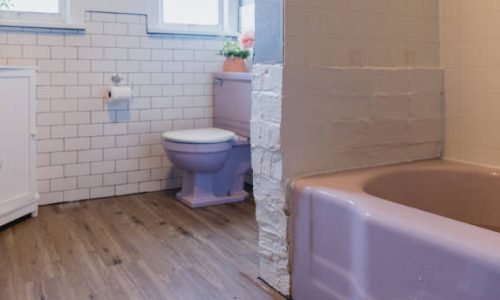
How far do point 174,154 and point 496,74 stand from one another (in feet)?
6.68

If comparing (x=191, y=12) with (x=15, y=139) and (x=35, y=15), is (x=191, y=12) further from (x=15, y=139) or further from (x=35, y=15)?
(x=15, y=139)

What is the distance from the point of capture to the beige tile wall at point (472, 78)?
2166mm

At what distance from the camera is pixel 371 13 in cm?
218

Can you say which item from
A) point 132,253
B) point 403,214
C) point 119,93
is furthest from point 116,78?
point 403,214

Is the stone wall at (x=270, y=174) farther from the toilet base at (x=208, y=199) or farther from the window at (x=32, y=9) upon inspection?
the window at (x=32, y=9)

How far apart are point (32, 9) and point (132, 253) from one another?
1906 millimetres

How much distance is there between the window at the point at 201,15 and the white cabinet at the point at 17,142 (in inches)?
49.9

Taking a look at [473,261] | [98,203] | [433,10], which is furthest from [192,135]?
[473,261]

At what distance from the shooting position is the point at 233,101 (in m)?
3.78

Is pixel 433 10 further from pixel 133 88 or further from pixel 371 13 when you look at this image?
pixel 133 88

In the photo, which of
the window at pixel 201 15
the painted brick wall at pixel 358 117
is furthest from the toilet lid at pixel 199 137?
the painted brick wall at pixel 358 117

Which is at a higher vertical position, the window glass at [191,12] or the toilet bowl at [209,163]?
the window glass at [191,12]

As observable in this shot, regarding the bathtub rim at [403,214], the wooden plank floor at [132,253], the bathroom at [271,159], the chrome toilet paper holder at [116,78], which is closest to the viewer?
the bathtub rim at [403,214]

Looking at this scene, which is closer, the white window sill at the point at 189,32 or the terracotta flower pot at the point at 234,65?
the white window sill at the point at 189,32
